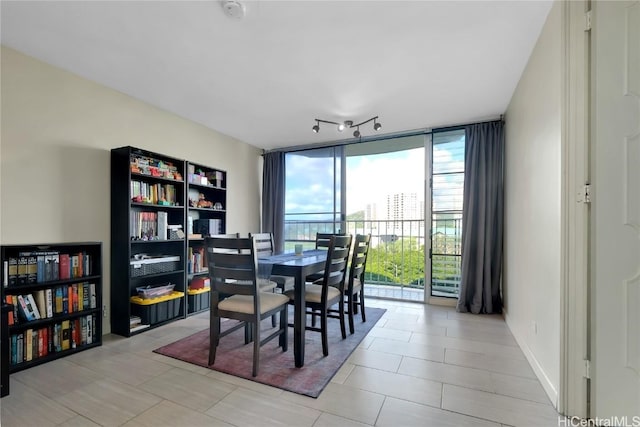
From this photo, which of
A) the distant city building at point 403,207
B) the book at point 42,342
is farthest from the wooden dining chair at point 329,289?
the distant city building at point 403,207

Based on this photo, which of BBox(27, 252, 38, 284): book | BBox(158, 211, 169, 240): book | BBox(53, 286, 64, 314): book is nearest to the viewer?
BBox(27, 252, 38, 284): book

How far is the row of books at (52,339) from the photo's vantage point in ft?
6.75

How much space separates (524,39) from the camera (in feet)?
6.72

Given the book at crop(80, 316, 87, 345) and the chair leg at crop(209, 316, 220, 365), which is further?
the book at crop(80, 316, 87, 345)

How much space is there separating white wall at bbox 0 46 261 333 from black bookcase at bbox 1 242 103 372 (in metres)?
0.18

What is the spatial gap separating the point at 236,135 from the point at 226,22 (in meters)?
2.56

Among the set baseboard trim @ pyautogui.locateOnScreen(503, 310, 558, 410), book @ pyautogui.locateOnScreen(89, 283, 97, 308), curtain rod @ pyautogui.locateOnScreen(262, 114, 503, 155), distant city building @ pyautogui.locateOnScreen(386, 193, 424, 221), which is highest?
curtain rod @ pyautogui.locateOnScreen(262, 114, 503, 155)

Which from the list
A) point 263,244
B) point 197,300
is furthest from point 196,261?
point 263,244

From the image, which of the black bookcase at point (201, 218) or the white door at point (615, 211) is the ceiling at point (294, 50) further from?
the black bookcase at point (201, 218)

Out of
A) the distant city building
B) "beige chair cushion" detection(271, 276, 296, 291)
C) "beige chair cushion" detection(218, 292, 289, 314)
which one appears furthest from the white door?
the distant city building

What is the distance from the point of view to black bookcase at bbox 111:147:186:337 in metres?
2.73

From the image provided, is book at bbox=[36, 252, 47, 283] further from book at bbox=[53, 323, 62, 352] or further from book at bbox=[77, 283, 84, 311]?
book at bbox=[53, 323, 62, 352]

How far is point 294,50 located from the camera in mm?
2209

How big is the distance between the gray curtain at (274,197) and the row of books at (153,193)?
176cm
